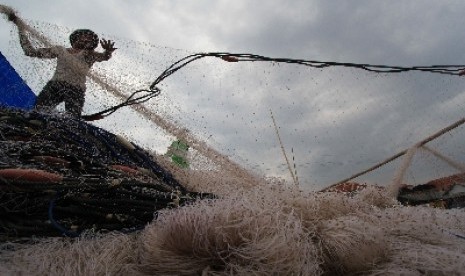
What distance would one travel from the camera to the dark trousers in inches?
200

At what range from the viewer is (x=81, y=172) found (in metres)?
2.54

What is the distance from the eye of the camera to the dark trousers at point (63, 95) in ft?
16.6

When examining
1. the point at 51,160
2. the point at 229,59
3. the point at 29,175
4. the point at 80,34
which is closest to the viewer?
the point at 29,175

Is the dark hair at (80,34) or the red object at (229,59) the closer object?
the red object at (229,59)

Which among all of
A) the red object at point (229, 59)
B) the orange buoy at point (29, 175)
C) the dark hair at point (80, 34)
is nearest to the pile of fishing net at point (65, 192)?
the orange buoy at point (29, 175)

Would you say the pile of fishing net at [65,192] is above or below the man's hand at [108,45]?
below

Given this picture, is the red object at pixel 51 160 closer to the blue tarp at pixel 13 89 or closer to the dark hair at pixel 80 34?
the dark hair at pixel 80 34

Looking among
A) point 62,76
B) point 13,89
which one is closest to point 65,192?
point 62,76

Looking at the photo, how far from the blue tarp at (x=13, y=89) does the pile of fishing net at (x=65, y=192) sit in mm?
5660

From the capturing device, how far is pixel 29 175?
2.08 metres

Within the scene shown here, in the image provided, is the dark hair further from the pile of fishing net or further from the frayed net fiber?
the frayed net fiber

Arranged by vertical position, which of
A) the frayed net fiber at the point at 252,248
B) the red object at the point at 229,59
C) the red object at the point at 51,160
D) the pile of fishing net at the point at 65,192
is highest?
the red object at the point at 229,59

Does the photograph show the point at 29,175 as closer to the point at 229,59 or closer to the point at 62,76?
the point at 229,59

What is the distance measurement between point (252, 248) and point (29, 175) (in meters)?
1.21
